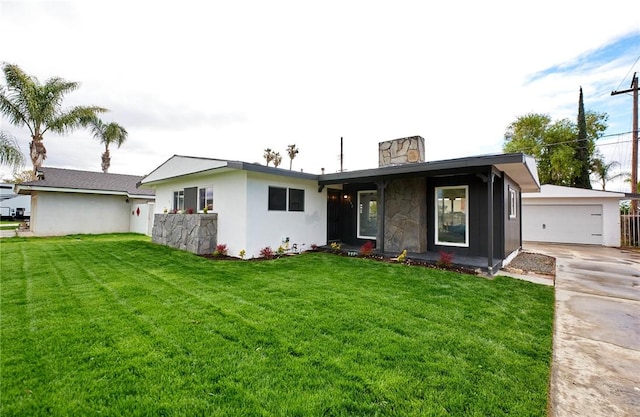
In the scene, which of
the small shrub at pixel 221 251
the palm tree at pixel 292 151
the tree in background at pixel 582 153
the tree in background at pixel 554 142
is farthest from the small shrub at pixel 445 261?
the palm tree at pixel 292 151

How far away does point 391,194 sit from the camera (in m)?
8.72

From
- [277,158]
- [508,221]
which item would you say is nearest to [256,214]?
[508,221]

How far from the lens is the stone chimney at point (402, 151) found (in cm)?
891

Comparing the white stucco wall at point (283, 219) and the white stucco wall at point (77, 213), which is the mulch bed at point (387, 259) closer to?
the white stucco wall at point (283, 219)

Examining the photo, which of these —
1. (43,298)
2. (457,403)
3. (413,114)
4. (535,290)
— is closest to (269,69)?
(413,114)

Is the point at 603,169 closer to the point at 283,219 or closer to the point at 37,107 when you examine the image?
the point at 283,219

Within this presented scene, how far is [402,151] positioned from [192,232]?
706cm

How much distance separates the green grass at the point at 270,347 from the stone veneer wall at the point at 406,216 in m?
3.01

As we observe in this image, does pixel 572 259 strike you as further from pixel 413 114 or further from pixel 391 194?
pixel 413 114

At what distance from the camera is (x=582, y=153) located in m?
19.1

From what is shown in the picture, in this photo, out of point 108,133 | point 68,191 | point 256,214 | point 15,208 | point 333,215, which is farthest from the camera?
point 15,208

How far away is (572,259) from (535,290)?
5.60 meters

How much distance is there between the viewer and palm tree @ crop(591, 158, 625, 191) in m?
20.2

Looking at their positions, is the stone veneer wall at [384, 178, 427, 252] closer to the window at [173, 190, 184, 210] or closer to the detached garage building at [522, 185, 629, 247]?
the window at [173, 190, 184, 210]
